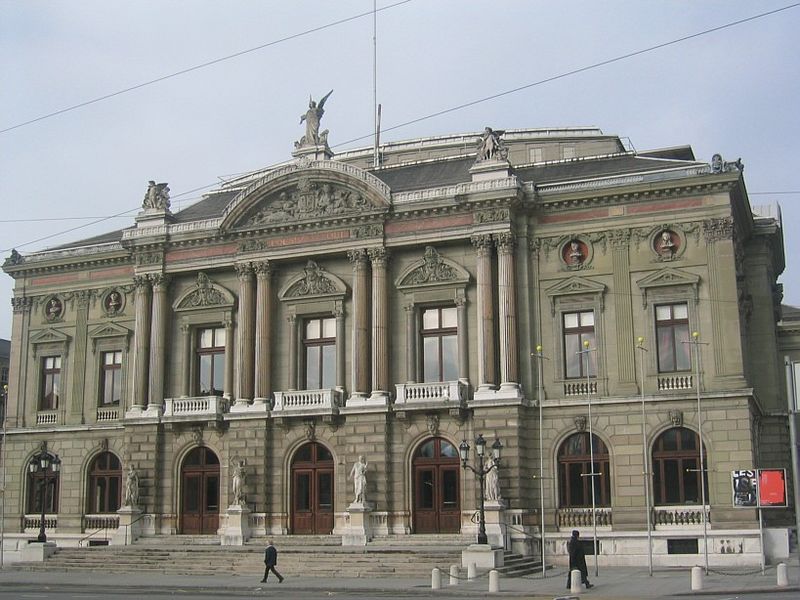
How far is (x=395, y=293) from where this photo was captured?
1799 inches

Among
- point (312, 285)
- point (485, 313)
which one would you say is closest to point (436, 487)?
point (485, 313)

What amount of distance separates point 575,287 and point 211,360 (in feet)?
56.2

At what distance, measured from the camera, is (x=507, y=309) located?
42.8 metres

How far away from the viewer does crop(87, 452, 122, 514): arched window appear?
50.0 meters

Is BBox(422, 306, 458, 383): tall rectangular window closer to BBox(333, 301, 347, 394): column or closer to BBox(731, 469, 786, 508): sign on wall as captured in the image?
BBox(333, 301, 347, 394): column

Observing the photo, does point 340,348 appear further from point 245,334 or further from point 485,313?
point 485,313

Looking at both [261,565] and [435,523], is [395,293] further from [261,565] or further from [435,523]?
[261,565]

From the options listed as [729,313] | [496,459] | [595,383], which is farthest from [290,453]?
[729,313]

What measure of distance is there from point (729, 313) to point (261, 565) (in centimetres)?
1998

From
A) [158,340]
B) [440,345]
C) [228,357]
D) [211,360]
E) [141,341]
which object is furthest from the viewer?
[141,341]

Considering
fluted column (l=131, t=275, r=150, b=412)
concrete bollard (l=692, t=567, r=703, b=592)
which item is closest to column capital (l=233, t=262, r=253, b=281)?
fluted column (l=131, t=275, r=150, b=412)

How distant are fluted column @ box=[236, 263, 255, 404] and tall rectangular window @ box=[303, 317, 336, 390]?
2424mm

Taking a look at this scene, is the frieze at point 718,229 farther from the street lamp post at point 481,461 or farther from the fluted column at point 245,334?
the fluted column at point 245,334

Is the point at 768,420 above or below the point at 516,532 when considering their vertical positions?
above
